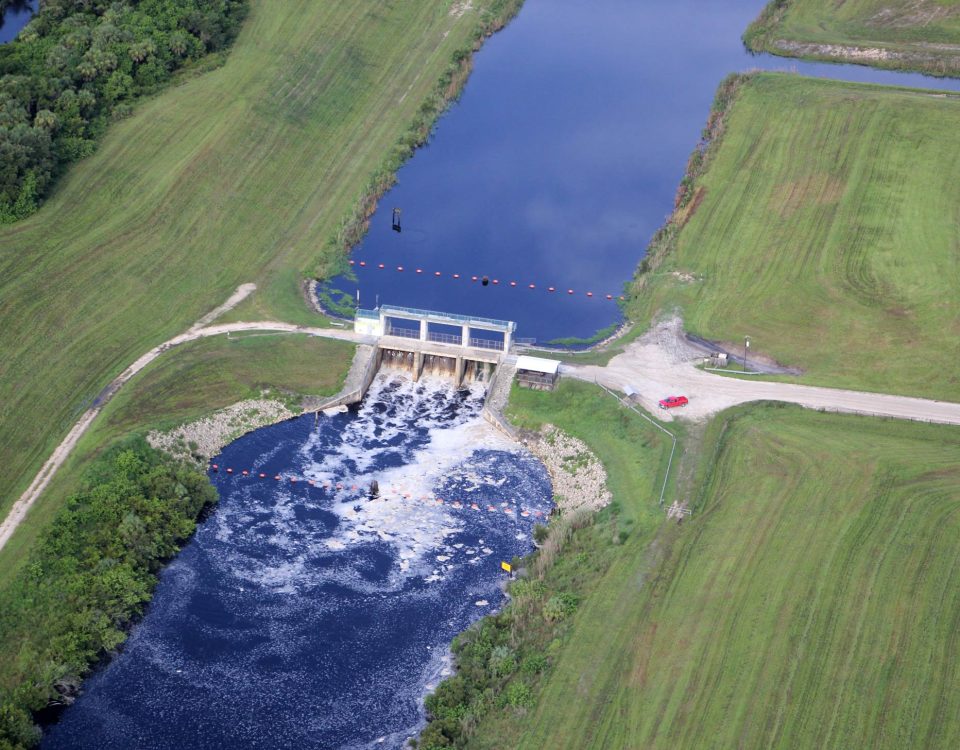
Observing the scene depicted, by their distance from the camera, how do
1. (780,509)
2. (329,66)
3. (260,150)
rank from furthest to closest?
(329,66) → (260,150) → (780,509)

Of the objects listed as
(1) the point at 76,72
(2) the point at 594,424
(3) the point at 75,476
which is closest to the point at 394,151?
(1) the point at 76,72

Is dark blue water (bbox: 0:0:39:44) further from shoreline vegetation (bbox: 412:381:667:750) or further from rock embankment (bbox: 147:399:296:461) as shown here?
shoreline vegetation (bbox: 412:381:667:750)

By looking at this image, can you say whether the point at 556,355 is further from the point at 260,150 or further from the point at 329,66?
the point at 329,66

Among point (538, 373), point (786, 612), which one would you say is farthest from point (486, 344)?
point (786, 612)

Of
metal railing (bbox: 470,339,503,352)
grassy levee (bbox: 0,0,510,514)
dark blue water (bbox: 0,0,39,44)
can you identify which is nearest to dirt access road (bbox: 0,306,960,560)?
grassy levee (bbox: 0,0,510,514)

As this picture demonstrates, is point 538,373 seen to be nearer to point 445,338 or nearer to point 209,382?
point 445,338

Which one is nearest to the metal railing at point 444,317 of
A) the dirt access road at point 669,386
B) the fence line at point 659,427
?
the dirt access road at point 669,386

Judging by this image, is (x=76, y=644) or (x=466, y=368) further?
(x=466, y=368)
